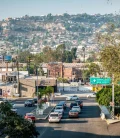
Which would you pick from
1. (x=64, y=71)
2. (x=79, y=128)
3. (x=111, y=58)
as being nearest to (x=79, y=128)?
(x=79, y=128)

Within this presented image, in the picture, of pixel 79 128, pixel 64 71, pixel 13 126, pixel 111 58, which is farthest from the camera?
pixel 64 71

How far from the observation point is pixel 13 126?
31.5 m

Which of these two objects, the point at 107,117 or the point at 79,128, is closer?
the point at 79,128

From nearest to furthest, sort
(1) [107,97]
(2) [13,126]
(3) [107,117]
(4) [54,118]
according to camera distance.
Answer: (2) [13,126] < (4) [54,118] < (3) [107,117] < (1) [107,97]

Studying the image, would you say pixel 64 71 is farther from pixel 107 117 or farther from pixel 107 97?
pixel 107 117

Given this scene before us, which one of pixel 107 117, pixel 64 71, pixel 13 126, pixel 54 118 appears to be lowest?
pixel 107 117

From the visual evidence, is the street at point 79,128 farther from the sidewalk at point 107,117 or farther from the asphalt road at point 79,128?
the sidewalk at point 107,117

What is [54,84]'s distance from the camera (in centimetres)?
9994

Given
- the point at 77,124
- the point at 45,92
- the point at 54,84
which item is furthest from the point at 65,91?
the point at 77,124

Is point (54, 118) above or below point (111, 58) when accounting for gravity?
below

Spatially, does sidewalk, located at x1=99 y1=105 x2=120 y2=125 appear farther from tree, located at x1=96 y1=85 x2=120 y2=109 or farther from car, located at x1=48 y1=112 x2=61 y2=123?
car, located at x1=48 y1=112 x2=61 y2=123

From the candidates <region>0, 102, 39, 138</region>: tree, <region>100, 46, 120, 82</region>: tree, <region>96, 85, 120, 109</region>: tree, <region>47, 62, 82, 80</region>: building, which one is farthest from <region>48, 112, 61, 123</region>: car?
<region>47, 62, 82, 80</region>: building

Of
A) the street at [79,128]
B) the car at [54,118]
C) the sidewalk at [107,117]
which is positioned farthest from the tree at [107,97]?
the car at [54,118]

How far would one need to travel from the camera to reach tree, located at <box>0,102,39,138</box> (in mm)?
31109
